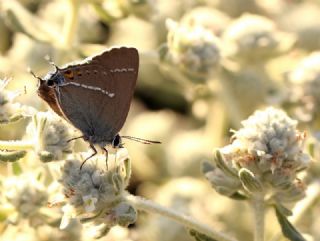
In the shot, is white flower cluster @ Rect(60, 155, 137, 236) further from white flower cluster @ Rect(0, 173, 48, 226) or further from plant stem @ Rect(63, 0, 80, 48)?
plant stem @ Rect(63, 0, 80, 48)

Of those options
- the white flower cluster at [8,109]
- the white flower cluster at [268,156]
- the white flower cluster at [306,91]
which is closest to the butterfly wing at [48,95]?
the white flower cluster at [8,109]

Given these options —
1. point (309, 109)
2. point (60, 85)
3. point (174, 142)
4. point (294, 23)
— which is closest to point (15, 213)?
point (60, 85)

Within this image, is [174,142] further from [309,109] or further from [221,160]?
[221,160]

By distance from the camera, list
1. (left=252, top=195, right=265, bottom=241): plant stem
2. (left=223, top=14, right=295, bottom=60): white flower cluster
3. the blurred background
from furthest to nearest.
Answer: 1. (left=223, top=14, right=295, bottom=60): white flower cluster
2. the blurred background
3. (left=252, top=195, right=265, bottom=241): plant stem

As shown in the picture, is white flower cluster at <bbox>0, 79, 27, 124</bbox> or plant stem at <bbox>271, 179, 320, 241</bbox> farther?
plant stem at <bbox>271, 179, 320, 241</bbox>

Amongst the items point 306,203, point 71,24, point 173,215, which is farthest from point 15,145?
point 306,203

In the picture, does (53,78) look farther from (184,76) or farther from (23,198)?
(184,76)

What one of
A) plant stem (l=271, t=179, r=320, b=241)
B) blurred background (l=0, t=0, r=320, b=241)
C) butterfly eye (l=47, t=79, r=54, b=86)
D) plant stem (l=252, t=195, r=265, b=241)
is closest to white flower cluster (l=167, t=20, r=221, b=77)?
blurred background (l=0, t=0, r=320, b=241)

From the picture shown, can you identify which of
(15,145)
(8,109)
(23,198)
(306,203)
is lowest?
(23,198)
